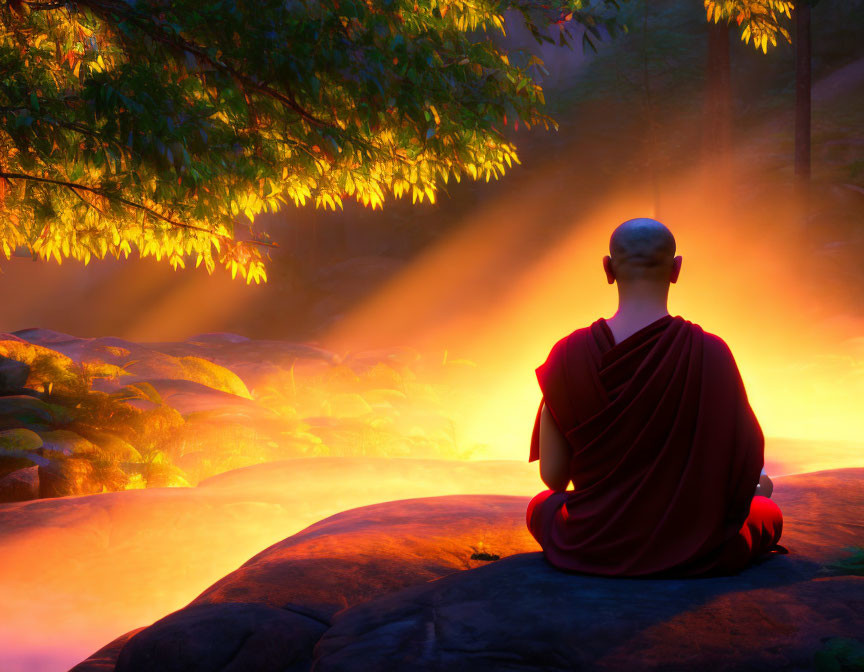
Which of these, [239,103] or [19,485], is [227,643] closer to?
[239,103]

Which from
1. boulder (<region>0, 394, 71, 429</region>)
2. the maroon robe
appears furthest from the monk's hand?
boulder (<region>0, 394, 71, 429</region>)

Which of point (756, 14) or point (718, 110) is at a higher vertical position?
point (718, 110)

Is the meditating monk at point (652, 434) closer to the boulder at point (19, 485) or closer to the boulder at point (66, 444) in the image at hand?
the boulder at point (19, 485)

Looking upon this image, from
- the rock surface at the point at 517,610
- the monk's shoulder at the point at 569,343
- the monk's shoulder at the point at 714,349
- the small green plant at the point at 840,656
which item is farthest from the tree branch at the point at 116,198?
the small green plant at the point at 840,656

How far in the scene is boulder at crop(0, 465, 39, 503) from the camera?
275 inches

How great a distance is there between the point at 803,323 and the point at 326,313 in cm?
1650

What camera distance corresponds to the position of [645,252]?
125 inches

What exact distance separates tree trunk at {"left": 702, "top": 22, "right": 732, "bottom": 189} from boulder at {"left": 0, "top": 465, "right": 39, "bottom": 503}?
1822 centimetres

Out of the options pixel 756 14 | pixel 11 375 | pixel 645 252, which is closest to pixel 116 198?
pixel 11 375

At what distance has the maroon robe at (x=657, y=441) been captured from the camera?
306 cm

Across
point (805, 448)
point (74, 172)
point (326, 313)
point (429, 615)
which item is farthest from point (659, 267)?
point (326, 313)

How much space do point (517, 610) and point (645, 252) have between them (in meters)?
1.55

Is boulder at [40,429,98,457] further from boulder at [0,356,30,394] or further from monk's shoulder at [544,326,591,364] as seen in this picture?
monk's shoulder at [544,326,591,364]

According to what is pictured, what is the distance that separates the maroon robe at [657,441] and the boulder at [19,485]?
5.88m
